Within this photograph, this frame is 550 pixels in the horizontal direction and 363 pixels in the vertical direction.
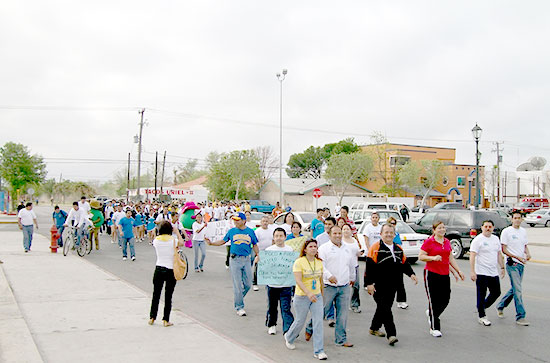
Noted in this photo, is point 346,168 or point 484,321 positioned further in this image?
point 346,168

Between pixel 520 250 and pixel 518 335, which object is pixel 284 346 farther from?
pixel 520 250

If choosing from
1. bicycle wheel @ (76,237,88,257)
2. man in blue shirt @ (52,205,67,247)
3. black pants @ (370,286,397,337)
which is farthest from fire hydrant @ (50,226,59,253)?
black pants @ (370,286,397,337)

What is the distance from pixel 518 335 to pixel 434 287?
4.97 ft

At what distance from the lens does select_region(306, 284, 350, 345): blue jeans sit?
23.7 feet

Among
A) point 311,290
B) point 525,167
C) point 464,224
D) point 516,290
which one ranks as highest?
point 525,167

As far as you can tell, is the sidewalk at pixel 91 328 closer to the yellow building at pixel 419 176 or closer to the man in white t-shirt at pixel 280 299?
the man in white t-shirt at pixel 280 299

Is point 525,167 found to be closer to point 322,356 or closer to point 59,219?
point 59,219

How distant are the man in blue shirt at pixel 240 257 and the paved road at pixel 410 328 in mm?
366

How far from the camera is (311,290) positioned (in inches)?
265

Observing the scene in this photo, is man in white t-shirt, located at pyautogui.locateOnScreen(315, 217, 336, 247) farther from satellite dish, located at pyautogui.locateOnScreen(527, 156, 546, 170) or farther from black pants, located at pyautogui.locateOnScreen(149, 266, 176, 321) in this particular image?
satellite dish, located at pyautogui.locateOnScreen(527, 156, 546, 170)

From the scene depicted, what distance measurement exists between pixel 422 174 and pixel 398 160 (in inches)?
150

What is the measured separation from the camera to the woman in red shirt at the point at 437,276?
7742 mm

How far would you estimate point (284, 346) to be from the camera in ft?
23.6

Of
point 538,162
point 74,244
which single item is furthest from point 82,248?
point 538,162
